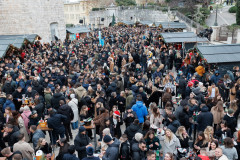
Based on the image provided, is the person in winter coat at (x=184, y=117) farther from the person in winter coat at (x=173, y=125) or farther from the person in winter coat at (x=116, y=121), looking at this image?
the person in winter coat at (x=116, y=121)

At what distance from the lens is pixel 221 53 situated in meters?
11.8

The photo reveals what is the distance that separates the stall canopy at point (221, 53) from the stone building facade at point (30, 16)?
60.8ft

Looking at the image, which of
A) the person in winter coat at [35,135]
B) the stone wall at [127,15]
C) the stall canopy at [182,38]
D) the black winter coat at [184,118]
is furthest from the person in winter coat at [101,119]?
the stone wall at [127,15]

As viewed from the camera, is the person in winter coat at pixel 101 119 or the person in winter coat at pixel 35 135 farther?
the person in winter coat at pixel 101 119

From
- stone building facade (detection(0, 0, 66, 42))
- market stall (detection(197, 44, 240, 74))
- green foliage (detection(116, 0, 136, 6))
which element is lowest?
market stall (detection(197, 44, 240, 74))

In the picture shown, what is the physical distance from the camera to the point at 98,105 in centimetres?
701

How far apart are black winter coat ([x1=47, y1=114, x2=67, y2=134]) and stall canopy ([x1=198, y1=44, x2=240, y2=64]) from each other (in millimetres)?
7654

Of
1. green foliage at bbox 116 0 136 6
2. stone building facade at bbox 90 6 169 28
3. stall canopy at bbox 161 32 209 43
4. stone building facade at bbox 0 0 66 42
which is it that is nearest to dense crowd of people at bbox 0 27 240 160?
stall canopy at bbox 161 32 209 43

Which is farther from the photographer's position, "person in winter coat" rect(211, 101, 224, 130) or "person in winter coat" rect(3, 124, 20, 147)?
"person in winter coat" rect(211, 101, 224, 130)

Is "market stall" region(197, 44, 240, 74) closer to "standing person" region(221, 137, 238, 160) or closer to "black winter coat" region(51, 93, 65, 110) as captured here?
"standing person" region(221, 137, 238, 160)

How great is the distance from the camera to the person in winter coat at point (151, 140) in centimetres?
552

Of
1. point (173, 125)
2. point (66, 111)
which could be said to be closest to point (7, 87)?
point (66, 111)

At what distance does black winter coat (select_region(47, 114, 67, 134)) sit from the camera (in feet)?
21.6

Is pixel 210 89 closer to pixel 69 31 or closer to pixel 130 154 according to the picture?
pixel 130 154
